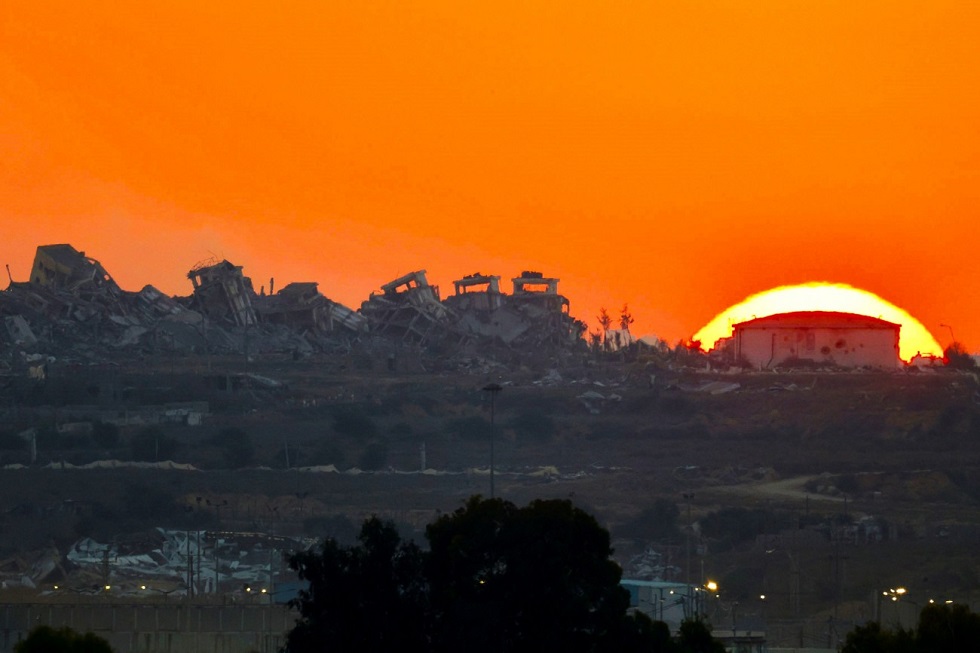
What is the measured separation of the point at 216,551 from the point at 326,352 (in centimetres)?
4524

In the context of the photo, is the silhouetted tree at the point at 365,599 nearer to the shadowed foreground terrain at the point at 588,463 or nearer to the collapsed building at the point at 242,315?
the shadowed foreground terrain at the point at 588,463

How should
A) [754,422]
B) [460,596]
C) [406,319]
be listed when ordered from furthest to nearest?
[406,319]
[754,422]
[460,596]

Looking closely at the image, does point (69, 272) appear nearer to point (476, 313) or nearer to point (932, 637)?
point (476, 313)

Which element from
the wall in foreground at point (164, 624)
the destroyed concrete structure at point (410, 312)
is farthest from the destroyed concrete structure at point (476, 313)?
the wall in foreground at point (164, 624)

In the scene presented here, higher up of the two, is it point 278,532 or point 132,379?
point 132,379

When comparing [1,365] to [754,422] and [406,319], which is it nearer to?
[406,319]

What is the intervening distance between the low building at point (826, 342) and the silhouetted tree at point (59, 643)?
206ft

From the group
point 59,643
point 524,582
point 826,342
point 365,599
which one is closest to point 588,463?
point 826,342

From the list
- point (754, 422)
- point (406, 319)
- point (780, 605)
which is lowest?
point (780, 605)

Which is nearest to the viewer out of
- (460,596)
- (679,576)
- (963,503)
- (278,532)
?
(460,596)

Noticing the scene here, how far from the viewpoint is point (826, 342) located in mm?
87938

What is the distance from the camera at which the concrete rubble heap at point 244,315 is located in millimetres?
92562

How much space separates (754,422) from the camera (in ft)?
243

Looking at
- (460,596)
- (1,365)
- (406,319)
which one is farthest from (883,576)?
(406,319)
